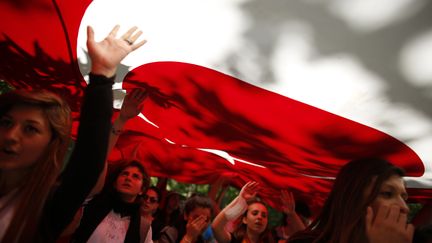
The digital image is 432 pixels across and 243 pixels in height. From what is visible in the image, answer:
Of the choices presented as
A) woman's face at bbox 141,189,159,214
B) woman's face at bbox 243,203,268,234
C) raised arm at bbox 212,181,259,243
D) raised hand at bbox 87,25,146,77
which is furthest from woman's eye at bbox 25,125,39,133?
woman's face at bbox 243,203,268,234

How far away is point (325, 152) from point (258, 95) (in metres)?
1.07

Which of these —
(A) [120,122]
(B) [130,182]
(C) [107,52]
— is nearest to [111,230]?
(B) [130,182]

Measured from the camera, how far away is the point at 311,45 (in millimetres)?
1830

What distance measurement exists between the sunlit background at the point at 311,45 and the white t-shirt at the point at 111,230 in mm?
1120

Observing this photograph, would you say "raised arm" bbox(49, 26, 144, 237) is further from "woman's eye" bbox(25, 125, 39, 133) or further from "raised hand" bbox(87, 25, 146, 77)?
"woman's eye" bbox(25, 125, 39, 133)

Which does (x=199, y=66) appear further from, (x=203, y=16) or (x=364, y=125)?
(x=364, y=125)

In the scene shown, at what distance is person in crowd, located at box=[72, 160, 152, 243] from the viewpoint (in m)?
2.53

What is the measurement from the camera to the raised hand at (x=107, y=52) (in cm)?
130

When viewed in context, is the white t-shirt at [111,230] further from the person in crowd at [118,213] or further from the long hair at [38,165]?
the long hair at [38,165]

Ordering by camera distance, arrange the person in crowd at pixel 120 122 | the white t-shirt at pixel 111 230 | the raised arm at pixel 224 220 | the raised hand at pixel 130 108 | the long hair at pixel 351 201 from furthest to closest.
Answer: the raised arm at pixel 224 220 → the white t-shirt at pixel 111 230 → the raised hand at pixel 130 108 → the person in crowd at pixel 120 122 → the long hair at pixel 351 201

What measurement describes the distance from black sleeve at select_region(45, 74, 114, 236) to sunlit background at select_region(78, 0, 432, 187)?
756 mm

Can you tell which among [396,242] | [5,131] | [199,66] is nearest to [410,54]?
[396,242]

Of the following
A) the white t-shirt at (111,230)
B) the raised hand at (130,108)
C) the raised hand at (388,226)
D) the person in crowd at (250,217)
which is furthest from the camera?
the person in crowd at (250,217)

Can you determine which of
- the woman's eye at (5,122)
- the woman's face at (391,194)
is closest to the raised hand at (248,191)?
the woman's face at (391,194)
